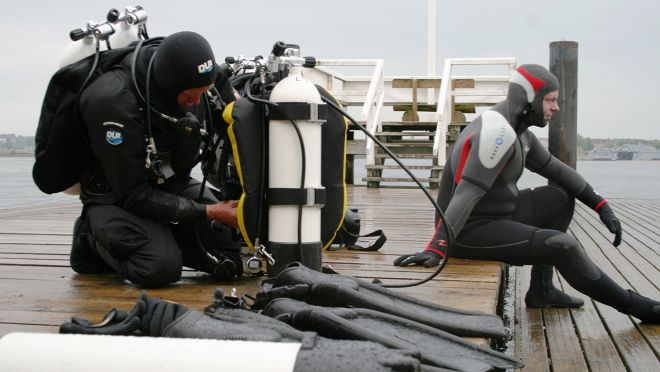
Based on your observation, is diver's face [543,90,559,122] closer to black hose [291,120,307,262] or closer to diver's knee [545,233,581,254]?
diver's knee [545,233,581,254]

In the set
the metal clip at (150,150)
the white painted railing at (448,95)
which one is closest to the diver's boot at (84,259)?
the metal clip at (150,150)

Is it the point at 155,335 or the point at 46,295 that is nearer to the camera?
the point at 155,335

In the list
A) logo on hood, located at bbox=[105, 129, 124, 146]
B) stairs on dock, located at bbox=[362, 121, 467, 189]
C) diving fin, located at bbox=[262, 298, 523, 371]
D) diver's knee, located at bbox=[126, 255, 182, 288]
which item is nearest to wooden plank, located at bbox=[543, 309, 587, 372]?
diving fin, located at bbox=[262, 298, 523, 371]

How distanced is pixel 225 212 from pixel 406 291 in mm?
810

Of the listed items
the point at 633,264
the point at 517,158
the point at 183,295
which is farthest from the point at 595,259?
the point at 183,295

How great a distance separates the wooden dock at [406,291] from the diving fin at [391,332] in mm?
230

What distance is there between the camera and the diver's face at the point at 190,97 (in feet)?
11.4

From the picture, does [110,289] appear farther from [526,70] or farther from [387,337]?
[526,70]

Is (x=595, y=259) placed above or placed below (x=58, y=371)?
below

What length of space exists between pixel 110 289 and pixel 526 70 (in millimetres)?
2301

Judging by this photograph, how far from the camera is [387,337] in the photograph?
2.10 meters

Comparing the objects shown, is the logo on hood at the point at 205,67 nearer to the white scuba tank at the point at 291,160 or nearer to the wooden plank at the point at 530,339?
the white scuba tank at the point at 291,160

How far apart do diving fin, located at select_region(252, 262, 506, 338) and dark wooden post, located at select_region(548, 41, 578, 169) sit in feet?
26.7

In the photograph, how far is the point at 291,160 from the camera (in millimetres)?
3344
